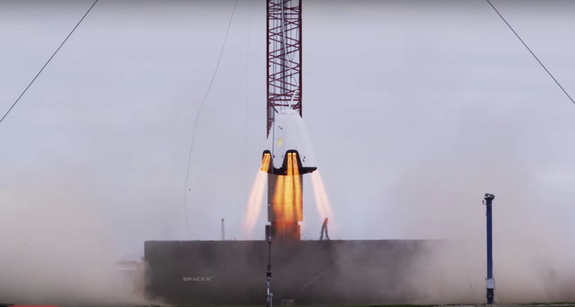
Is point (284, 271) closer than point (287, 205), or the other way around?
point (284, 271)

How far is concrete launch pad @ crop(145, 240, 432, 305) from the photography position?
80.9m

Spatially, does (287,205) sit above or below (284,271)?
above

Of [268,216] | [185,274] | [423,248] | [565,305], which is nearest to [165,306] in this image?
[185,274]

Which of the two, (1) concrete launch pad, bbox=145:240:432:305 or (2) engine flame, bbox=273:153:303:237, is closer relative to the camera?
(1) concrete launch pad, bbox=145:240:432:305

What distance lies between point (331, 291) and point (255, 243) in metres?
6.02

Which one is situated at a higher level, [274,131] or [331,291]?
[274,131]

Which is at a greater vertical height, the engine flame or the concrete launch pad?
the engine flame

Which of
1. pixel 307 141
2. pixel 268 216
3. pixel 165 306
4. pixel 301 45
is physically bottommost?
pixel 165 306

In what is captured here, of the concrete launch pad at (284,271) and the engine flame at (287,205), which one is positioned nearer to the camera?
the concrete launch pad at (284,271)

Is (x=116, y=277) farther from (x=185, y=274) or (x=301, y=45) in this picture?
(x=301, y=45)

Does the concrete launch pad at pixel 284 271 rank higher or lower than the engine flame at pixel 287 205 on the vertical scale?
lower

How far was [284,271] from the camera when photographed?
268ft

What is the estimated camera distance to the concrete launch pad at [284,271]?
3184 inches

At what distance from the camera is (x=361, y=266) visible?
8225cm
